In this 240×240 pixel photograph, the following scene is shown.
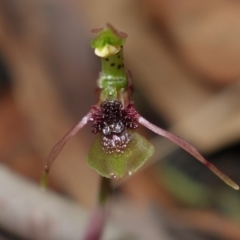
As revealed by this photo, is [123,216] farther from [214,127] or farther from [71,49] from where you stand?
[71,49]

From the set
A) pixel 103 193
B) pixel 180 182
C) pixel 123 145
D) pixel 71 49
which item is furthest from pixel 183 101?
pixel 123 145

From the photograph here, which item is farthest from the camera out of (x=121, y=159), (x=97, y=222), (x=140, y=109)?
(x=140, y=109)

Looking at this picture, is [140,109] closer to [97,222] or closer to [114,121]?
[97,222]

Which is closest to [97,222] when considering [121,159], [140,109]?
[121,159]

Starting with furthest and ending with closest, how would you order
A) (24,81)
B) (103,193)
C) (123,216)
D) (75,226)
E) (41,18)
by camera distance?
(41,18) → (24,81) → (123,216) → (75,226) → (103,193)

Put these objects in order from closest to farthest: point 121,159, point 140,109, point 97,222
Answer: point 121,159 → point 97,222 → point 140,109

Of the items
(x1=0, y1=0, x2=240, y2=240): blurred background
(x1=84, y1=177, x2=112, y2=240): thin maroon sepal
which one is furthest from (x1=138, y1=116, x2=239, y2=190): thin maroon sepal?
(x1=0, y1=0, x2=240, y2=240): blurred background

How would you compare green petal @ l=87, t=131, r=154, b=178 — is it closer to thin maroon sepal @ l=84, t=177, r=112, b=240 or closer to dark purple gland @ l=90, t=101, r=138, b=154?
dark purple gland @ l=90, t=101, r=138, b=154
